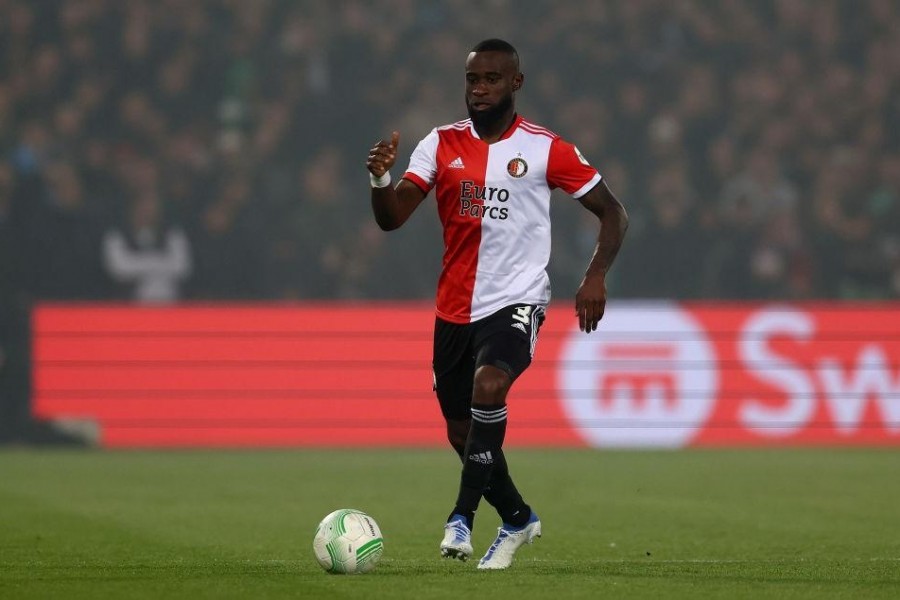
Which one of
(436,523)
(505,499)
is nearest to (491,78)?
(505,499)

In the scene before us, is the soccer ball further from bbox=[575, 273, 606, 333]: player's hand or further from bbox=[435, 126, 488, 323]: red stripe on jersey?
bbox=[575, 273, 606, 333]: player's hand

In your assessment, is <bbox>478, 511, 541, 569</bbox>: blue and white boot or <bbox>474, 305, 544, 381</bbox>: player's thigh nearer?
<bbox>474, 305, 544, 381</bbox>: player's thigh

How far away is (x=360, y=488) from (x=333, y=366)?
3.60 meters

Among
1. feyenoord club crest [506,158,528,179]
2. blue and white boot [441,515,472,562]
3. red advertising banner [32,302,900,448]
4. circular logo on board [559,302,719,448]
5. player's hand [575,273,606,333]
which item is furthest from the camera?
circular logo on board [559,302,719,448]

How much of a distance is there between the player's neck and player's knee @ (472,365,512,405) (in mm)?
1014

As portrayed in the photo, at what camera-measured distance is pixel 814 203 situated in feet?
50.3

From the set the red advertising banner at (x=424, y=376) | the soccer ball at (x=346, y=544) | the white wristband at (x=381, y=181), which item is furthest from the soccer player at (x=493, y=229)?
the red advertising banner at (x=424, y=376)

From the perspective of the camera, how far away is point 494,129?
6.65 meters

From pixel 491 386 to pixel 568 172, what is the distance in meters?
1.00

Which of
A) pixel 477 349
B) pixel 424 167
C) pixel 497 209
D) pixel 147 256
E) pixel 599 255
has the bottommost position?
pixel 147 256

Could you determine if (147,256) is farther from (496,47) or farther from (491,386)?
(491,386)

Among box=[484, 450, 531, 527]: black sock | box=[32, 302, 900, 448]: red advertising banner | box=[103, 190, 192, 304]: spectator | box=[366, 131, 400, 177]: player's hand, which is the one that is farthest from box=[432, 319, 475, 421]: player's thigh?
box=[103, 190, 192, 304]: spectator

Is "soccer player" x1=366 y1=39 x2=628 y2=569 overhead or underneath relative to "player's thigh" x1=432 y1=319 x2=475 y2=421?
overhead

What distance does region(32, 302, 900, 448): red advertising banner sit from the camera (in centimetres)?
1420
